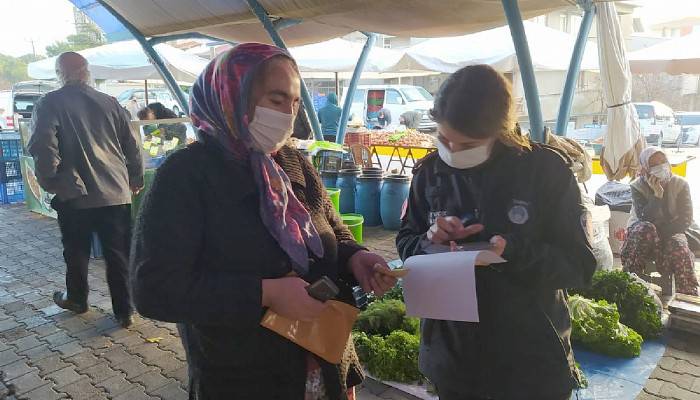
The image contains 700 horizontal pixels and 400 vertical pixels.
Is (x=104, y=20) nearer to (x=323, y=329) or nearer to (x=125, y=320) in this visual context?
(x=125, y=320)

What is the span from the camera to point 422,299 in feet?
5.43

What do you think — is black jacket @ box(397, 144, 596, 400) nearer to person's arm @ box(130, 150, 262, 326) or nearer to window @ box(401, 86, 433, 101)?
person's arm @ box(130, 150, 262, 326)

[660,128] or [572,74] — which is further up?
[572,74]

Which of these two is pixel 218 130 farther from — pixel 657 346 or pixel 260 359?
pixel 657 346

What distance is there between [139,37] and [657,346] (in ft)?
25.8

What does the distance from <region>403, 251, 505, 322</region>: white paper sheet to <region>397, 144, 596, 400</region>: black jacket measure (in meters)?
0.13

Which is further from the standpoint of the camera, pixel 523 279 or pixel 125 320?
pixel 125 320

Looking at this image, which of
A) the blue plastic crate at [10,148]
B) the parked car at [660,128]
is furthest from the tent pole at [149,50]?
the parked car at [660,128]

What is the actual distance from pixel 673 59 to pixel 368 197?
533 centimetres

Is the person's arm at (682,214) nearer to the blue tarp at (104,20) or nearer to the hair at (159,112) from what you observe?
the hair at (159,112)

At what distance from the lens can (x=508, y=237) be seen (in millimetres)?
1554

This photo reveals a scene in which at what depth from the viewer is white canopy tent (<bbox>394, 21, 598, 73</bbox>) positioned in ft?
29.3

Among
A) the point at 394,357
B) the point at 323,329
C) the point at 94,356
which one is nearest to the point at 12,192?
the point at 94,356

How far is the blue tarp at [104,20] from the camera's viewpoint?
7762 millimetres
